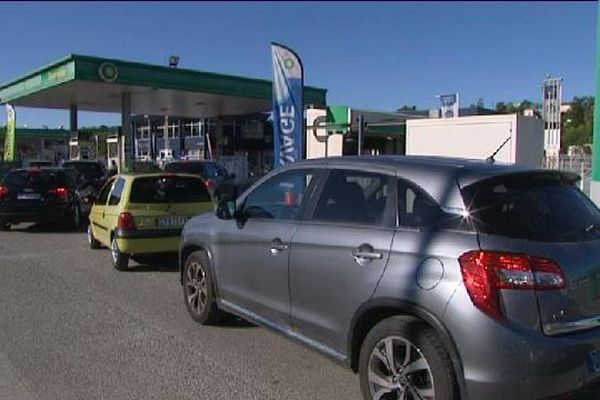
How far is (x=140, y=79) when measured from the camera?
28.0 metres

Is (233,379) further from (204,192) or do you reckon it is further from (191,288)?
(204,192)

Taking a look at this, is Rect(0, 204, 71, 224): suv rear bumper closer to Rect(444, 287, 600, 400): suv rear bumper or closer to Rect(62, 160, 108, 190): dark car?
Rect(62, 160, 108, 190): dark car

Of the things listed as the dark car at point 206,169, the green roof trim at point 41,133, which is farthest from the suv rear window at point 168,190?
the green roof trim at point 41,133

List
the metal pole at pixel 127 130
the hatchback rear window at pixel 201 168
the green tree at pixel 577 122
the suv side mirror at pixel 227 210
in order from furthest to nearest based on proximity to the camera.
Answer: the green tree at pixel 577 122, the metal pole at pixel 127 130, the hatchback rear window at pixel 201 168, the suv side mirror at pixel 227 210

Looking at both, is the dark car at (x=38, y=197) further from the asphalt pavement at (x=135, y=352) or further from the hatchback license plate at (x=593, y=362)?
the hatchback license plate at (x=593, y=362)

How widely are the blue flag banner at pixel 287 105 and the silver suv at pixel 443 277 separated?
8.04m

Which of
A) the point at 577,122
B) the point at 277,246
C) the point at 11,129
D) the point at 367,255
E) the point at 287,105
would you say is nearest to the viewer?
the point at 367,255

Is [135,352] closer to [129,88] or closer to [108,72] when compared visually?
[108,72]

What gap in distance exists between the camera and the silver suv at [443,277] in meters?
3.81

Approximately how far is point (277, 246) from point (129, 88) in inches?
1051

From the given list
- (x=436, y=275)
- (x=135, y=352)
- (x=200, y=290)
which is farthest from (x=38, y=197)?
(x=436, y=275)

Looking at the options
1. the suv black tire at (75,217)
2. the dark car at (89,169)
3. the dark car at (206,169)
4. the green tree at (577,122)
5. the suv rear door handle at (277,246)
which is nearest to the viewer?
the suv rear door handle at (277,246)

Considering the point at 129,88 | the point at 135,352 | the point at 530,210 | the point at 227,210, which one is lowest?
the point at 135,352

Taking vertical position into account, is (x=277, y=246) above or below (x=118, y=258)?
above
